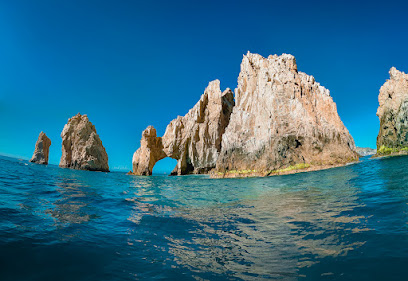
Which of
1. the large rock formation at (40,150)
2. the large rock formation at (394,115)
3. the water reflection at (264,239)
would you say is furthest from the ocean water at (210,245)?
the large rock formation at (40,150)

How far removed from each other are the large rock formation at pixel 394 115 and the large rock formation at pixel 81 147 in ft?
270

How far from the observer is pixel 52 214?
7.25 m

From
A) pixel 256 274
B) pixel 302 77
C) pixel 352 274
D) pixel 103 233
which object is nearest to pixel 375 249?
pixel 352 274

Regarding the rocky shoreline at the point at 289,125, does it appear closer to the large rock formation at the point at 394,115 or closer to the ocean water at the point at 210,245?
the large rock formation at the point at 394,115

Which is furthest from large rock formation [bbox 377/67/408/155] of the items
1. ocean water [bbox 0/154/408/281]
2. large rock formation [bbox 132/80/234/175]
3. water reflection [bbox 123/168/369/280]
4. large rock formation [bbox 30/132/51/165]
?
large rock formation [bbox 30/132/51/165]

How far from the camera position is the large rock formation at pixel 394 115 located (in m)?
34.7

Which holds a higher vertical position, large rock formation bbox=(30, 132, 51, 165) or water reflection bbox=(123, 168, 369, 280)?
large rock formation bbox=(30, 132, 51, 165)

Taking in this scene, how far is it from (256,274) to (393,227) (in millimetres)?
3934

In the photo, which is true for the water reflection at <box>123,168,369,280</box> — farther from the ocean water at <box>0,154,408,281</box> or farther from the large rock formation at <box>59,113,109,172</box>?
the large rock formation at <box>59,113,109,172</box>

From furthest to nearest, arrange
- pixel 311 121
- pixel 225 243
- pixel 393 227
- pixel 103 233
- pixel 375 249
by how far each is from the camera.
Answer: pixel 311 121
pixel 103 233
pixel 225 243
pixel 393 227
pixel 375 249

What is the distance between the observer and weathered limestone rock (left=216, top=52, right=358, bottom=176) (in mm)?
35344

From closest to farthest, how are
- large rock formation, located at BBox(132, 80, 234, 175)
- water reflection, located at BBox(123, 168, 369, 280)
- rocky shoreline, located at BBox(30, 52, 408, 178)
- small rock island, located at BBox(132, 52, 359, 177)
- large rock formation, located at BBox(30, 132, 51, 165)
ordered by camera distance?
water reflection, located at BBox(123, 168, 369, 280) → rocky shoreline, located at BBox(30, 52, 408, 178) → small rock island, located at BBox(132, 52, 359, 177) → large rock formation, located at BBox(132, 80, 234, 175) → large rock formation, located at BBox(30, 132, 51, 165)

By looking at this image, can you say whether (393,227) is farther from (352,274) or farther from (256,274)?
(256,274)

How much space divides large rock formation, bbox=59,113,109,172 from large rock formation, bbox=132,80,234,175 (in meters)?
18.4
